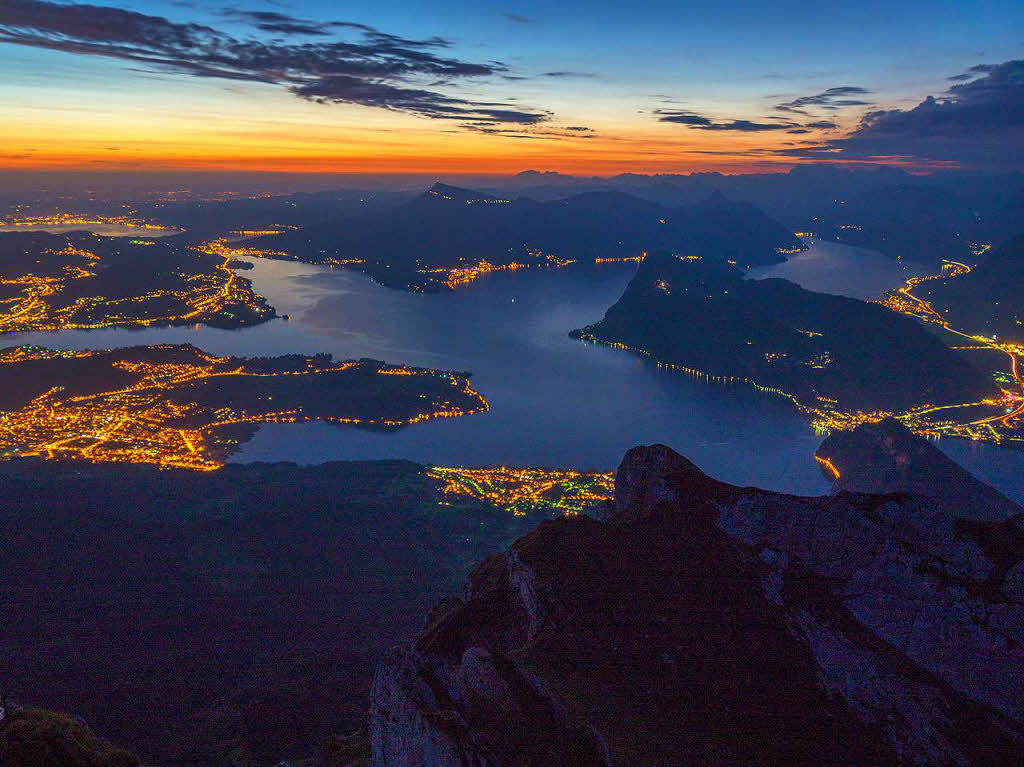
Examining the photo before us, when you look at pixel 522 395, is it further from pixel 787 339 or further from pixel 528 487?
pixel 787 339

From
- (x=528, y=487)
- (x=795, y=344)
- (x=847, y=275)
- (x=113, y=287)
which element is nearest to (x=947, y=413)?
(x=795, y=344)

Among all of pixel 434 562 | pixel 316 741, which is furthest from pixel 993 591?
pixel 434 562

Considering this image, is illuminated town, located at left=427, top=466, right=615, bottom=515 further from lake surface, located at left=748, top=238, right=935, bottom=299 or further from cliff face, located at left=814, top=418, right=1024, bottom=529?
lake surface, located at left=748, top=238, right=935, bottom=299

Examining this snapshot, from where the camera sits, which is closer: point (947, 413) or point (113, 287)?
point (947, 413)

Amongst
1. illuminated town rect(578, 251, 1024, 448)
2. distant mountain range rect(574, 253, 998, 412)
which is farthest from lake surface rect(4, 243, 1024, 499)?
distant mountain range rect(574, 253, 998, 412)

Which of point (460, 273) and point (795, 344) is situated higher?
point (795, 344)

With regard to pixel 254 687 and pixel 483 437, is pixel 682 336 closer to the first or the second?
pixel 483 437
